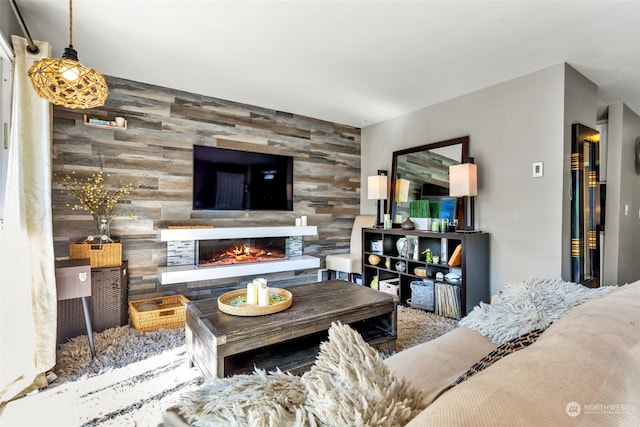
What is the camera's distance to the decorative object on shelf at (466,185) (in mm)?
3072

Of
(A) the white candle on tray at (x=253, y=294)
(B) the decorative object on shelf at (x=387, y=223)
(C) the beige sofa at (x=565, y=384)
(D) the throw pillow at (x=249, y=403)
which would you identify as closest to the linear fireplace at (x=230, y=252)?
(B) the decorative object on shelf at (x=387, y=223)

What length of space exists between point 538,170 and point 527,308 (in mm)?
1932

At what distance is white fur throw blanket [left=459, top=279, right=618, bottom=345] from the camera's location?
1.31 metres

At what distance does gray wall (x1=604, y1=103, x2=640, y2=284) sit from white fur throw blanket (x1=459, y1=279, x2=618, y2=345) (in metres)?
2.99

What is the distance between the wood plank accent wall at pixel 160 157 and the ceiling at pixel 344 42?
0.97ft

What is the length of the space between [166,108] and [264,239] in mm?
1844

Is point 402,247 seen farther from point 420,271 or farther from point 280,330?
point 280,330

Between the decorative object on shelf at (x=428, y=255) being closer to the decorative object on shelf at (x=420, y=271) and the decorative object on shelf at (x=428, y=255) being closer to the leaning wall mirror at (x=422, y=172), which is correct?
the decorative object on shelf at (x=420, y=271)

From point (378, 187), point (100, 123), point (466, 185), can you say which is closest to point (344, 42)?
point (466, 185)

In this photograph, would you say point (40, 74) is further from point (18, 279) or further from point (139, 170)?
point (139, 170)

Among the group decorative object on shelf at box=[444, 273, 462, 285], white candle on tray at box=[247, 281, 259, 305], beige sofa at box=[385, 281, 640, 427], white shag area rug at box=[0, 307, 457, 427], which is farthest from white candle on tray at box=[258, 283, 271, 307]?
decorative object on shelf at box=[444, 273, 462, 285]

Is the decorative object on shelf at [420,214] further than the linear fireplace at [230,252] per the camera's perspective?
Yes

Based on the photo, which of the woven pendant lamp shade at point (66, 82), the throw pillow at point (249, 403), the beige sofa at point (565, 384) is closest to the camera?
the beige sofa at point (565, 384)

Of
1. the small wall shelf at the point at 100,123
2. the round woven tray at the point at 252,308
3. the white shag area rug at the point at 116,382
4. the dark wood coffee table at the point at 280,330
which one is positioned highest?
the small wall shelf at the point at 100,123
